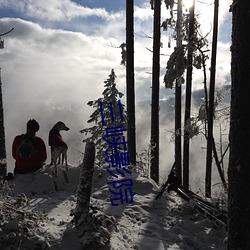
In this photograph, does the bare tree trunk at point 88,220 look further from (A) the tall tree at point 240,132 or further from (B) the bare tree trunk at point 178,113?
(B) the bare tree trunk at point 178,113

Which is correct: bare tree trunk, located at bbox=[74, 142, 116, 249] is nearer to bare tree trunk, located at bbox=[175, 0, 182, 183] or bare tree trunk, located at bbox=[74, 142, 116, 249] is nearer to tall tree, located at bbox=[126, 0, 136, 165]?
tall tree, located at bbox=[126, 0, 136, 165]

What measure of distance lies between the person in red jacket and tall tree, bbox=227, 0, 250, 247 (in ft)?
20.3

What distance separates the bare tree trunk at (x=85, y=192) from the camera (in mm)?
5555

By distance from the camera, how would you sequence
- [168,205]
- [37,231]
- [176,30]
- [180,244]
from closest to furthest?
[37,231] → [180,244] → [168,205] → [176,30]

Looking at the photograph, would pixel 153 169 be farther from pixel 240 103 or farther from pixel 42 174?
pixel 240 103

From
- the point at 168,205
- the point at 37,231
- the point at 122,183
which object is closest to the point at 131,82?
the point at 122,183

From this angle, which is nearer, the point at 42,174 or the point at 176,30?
the point at 42,174

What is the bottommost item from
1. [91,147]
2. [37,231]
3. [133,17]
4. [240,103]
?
[37,231]

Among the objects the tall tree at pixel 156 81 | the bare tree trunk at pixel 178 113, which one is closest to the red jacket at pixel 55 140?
the tall tree at pixel 156 81

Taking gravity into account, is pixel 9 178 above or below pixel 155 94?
below

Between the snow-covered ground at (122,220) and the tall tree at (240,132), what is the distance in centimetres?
184

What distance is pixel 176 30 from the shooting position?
17.8m

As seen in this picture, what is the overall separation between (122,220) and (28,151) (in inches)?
150

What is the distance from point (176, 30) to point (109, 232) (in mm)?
14646
